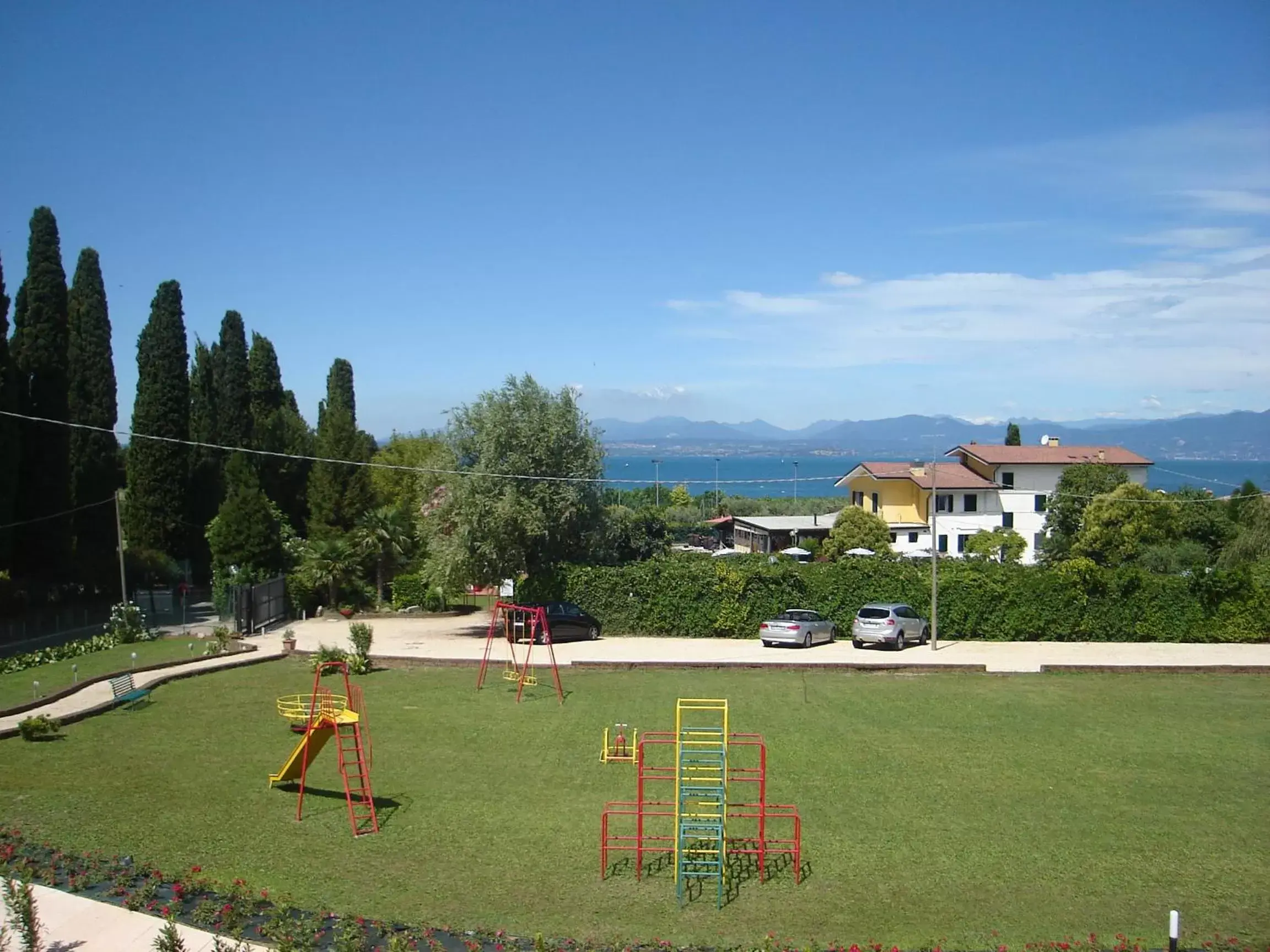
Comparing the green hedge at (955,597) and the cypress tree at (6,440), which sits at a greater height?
the cypress tree at (6,440)

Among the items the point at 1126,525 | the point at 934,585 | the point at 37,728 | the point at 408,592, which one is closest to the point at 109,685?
the point at 37,728

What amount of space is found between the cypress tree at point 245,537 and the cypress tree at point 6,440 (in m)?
7.06

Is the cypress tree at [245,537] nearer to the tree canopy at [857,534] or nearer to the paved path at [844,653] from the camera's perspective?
the paved path at [844,653]

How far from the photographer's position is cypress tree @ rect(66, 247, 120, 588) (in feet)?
135

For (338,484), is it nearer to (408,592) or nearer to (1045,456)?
(408,592)

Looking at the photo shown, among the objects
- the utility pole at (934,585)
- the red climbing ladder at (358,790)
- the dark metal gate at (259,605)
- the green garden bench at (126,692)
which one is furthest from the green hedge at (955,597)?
the red climbing ladder at (358,790)

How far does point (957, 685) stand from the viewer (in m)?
24.8

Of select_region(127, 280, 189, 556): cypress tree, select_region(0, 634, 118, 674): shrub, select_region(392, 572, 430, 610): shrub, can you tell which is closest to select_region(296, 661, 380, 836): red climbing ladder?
select_region(0, 634, 118, 674): shrub

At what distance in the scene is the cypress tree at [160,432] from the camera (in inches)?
1767

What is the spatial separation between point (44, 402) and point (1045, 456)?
5404 cm

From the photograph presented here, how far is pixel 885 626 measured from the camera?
98.6ft

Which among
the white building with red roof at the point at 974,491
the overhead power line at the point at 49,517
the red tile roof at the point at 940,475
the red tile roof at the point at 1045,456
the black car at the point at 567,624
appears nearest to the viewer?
the black car at the point at 567,624

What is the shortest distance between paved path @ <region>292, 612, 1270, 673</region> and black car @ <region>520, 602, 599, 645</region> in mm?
372

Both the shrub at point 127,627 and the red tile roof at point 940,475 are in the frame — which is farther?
the red tile roof at point 940,475
